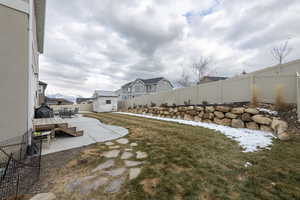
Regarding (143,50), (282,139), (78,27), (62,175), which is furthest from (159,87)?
(62,175)

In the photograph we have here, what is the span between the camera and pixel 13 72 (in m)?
2.56

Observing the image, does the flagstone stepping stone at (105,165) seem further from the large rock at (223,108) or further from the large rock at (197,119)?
the large rock at (197,119)

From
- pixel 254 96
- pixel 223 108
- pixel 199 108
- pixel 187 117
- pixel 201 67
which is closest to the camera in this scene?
pixel 254 96

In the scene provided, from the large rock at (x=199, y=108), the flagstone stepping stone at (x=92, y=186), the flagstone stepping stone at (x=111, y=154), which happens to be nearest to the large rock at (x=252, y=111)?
the large rock at (x=199, y=108)

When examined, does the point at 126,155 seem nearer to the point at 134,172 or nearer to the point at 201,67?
the point at 134,172

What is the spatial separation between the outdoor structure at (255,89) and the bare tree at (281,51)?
26.3 ft

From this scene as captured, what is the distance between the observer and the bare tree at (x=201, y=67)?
18066 mm

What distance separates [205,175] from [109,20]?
964 centimetres

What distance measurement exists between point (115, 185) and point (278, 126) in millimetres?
5338

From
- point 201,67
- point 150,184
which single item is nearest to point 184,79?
point 201,67

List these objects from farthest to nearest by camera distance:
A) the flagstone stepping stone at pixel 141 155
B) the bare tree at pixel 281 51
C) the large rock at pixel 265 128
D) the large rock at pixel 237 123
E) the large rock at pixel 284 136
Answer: the bare tree at pixel 281 51 → the large rock at pixel 237 123 → the large rock at pixel 265 128 → the large rock at pixel 284 136 → the flagstone stepping stone at pixel 141 155

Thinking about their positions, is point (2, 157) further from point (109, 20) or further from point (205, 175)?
point (109, 20)

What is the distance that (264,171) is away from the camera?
82.4 inches

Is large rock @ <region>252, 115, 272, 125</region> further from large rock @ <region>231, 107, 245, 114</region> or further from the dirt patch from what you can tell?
the dirt patch
